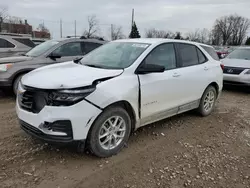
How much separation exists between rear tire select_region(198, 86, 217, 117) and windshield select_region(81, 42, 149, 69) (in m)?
1.94

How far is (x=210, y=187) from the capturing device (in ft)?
9.64

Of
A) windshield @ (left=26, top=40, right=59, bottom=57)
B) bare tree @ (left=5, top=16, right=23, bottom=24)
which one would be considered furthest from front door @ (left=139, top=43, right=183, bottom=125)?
bare tree @ (left=5, top=16, right=23, bottom=24)

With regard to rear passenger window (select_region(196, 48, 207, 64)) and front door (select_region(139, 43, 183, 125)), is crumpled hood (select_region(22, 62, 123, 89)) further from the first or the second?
rear passenger window (select_region(196, 48, 207, 64))

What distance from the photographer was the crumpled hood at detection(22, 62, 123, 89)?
3088 millimetres

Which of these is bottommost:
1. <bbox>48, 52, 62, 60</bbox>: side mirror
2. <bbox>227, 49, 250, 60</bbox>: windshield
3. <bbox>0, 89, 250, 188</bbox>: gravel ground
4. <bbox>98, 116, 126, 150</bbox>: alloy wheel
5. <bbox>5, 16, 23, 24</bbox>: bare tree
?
<bbox>0, 89, 250, 188</bbox>: gravel ground

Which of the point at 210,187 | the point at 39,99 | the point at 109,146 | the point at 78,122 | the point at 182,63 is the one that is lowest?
the point at 210,187

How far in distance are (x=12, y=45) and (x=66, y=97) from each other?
275 inches

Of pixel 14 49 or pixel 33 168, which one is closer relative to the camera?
pixel 33 168

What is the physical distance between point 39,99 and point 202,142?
2712 millimetres

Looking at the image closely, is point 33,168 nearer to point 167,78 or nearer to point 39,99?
point 39,99

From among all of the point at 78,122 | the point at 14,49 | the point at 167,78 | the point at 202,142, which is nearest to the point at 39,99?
the point at 78,122

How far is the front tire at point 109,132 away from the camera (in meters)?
3.23

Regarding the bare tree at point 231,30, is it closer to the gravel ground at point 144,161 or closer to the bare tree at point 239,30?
the bare tree at point 239,30

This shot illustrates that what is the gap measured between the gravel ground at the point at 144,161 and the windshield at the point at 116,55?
4.24 feet
